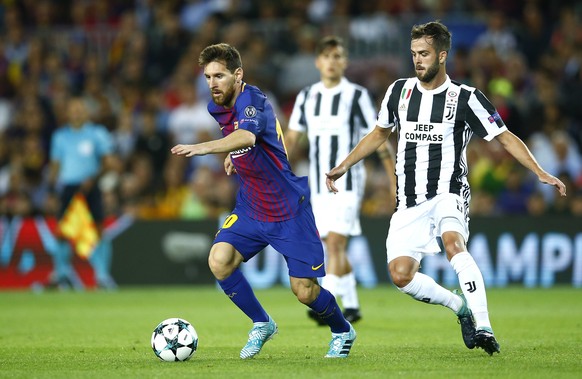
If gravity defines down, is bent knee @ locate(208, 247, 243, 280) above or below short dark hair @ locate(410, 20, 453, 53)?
below

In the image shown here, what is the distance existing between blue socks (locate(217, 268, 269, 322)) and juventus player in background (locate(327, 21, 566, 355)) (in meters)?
0.98

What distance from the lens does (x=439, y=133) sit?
25.3 ft

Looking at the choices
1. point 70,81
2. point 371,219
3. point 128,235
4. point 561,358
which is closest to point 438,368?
point 561,358

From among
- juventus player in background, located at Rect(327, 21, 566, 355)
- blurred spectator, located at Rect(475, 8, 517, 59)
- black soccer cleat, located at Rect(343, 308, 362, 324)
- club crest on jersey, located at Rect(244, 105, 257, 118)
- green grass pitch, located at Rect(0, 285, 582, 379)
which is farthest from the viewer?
blurred spectator, located at Rect(475, 8, 517, 59)

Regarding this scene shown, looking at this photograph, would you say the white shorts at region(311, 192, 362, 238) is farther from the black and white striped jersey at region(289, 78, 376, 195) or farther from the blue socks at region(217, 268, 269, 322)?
the blue socks at region(217, 268, 269, 322)

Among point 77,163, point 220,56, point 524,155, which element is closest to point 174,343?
point 220,56

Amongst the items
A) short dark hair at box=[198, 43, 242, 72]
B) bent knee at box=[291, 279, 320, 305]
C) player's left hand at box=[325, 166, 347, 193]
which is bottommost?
bent knee at box=[291, 279, 320, 305]

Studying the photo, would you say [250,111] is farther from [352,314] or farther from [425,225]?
[352,314]

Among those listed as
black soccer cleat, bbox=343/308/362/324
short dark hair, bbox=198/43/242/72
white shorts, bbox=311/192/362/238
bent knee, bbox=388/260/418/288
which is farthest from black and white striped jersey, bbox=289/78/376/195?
short dark hair, bbox=198/43/242/72

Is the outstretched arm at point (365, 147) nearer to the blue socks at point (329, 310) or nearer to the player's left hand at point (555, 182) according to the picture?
the blue socks at point (329, 310)

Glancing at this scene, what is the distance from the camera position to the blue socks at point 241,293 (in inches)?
293

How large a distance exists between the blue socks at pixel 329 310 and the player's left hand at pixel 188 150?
148 cm

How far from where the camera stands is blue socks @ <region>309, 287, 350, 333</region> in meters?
7.32

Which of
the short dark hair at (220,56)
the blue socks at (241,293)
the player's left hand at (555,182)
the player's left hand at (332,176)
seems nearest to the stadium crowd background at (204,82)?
the player's left hand at (555,182)
